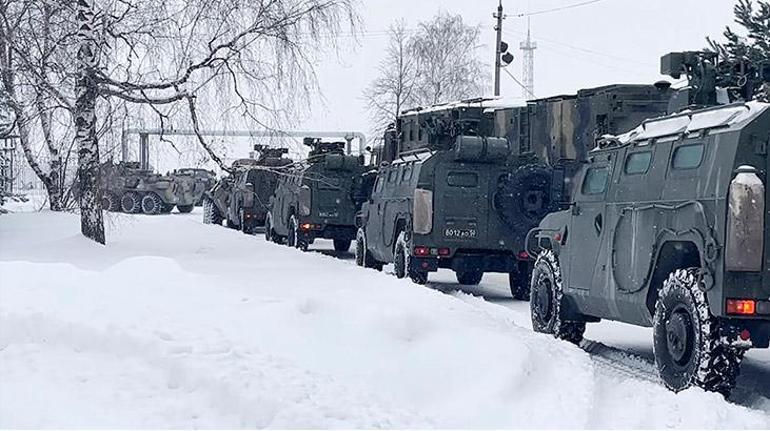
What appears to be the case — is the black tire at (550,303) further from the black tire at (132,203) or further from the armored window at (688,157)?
the black tire at (132,203)

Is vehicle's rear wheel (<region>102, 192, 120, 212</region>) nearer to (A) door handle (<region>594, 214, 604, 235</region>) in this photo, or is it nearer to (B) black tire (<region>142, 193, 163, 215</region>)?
(A) door handle (<region>594, 214, 604, 235</region>)

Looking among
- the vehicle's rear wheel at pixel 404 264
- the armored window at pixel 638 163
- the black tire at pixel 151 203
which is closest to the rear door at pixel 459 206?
the vehicle's rear wheel at pixel 404 264

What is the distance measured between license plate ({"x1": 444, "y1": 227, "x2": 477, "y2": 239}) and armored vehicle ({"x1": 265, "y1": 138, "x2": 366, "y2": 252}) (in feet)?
26.3

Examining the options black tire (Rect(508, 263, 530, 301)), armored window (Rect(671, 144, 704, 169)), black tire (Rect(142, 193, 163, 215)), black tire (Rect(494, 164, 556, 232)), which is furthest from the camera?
black tire (Rect(142, 193, 163, 215))

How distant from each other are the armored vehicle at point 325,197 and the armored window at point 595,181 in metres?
13.4

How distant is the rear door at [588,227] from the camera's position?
35.2 ft

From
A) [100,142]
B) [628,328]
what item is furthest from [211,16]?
[628,328]

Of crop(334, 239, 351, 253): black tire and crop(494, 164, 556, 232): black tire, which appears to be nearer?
crop(494, 164, 556, 232): black tire

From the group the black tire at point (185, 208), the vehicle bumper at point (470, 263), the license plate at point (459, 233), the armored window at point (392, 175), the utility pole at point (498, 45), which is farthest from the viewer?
the black tire at point (185, 208)

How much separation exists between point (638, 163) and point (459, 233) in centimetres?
663

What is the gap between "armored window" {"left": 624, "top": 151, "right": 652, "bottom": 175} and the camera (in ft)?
32.3

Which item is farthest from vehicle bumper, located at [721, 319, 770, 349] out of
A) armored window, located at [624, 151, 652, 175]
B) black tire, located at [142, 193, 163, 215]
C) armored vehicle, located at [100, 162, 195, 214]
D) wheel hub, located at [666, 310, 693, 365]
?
black tire, located at [142, 193, 163, 215]

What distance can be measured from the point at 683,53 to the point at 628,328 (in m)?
3.98

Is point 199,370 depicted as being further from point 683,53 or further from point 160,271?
point 683,53
